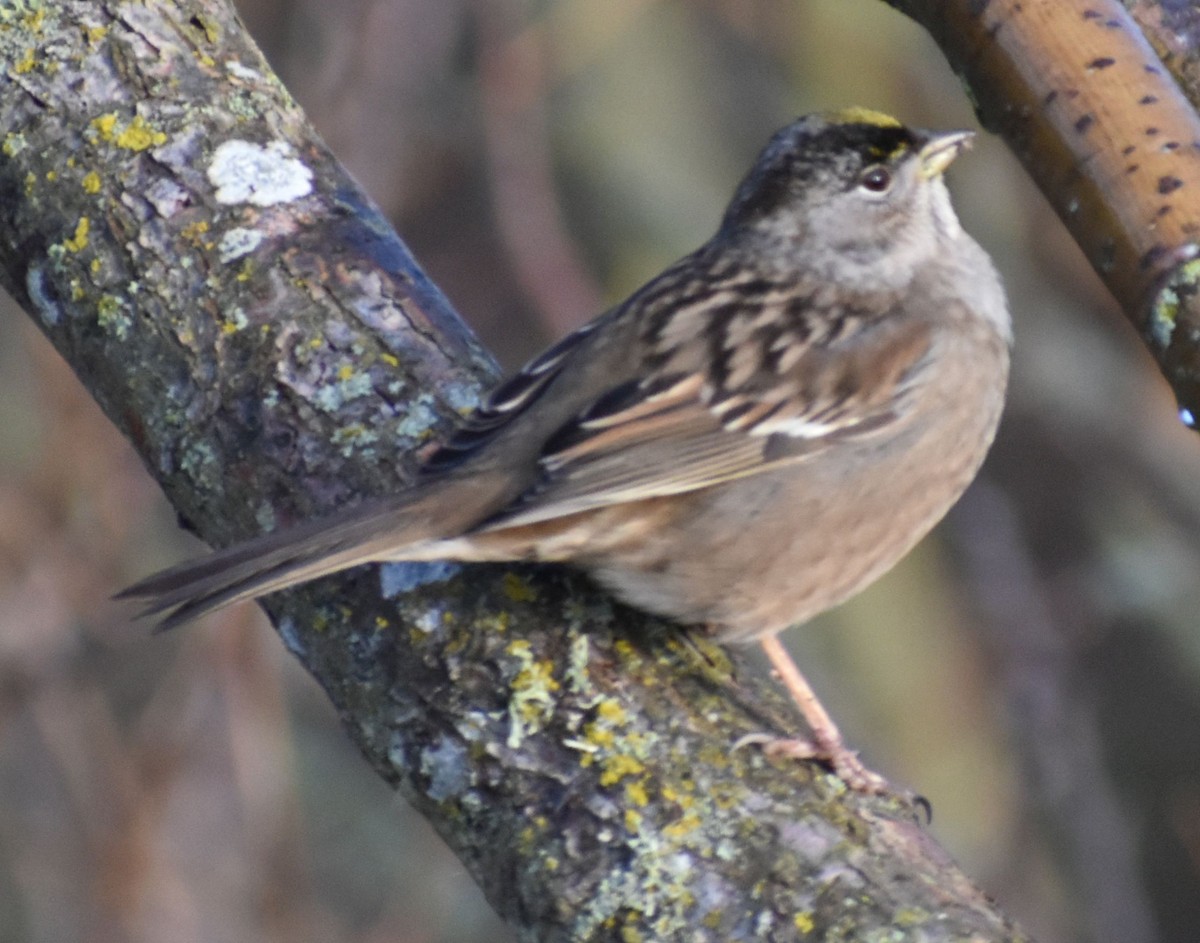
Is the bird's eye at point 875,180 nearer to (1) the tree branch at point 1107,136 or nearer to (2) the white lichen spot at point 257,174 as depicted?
(1) the tree branch at point 1107,136

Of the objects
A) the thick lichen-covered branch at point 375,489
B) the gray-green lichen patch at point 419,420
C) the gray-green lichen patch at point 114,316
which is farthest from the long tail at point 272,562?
the gray-green lichen patch at point 114,316

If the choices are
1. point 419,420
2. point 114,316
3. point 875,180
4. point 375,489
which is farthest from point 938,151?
point 114,316

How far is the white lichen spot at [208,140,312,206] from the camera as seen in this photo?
2.59 metres

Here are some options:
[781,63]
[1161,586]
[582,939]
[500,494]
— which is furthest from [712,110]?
[582,939]

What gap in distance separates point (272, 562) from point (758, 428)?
31.1 inches

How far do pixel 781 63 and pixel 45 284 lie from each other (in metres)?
3.30

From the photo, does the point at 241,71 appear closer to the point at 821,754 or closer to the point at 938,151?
the point at 938,151

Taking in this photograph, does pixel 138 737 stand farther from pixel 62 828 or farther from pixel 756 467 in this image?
pixel 756 467

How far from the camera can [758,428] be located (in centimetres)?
255

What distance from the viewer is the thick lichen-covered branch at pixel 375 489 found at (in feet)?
6.32

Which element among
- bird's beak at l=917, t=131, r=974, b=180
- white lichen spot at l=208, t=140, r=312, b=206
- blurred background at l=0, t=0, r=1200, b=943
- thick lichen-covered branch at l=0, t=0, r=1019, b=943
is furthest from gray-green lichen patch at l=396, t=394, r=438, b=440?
blurred background at l=0, t=0, r=1200, b=943

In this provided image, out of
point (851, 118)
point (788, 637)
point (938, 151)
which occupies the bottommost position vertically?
point (788, 637)

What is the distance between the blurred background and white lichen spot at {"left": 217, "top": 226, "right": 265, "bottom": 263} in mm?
2279

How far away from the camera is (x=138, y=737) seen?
4727mm
